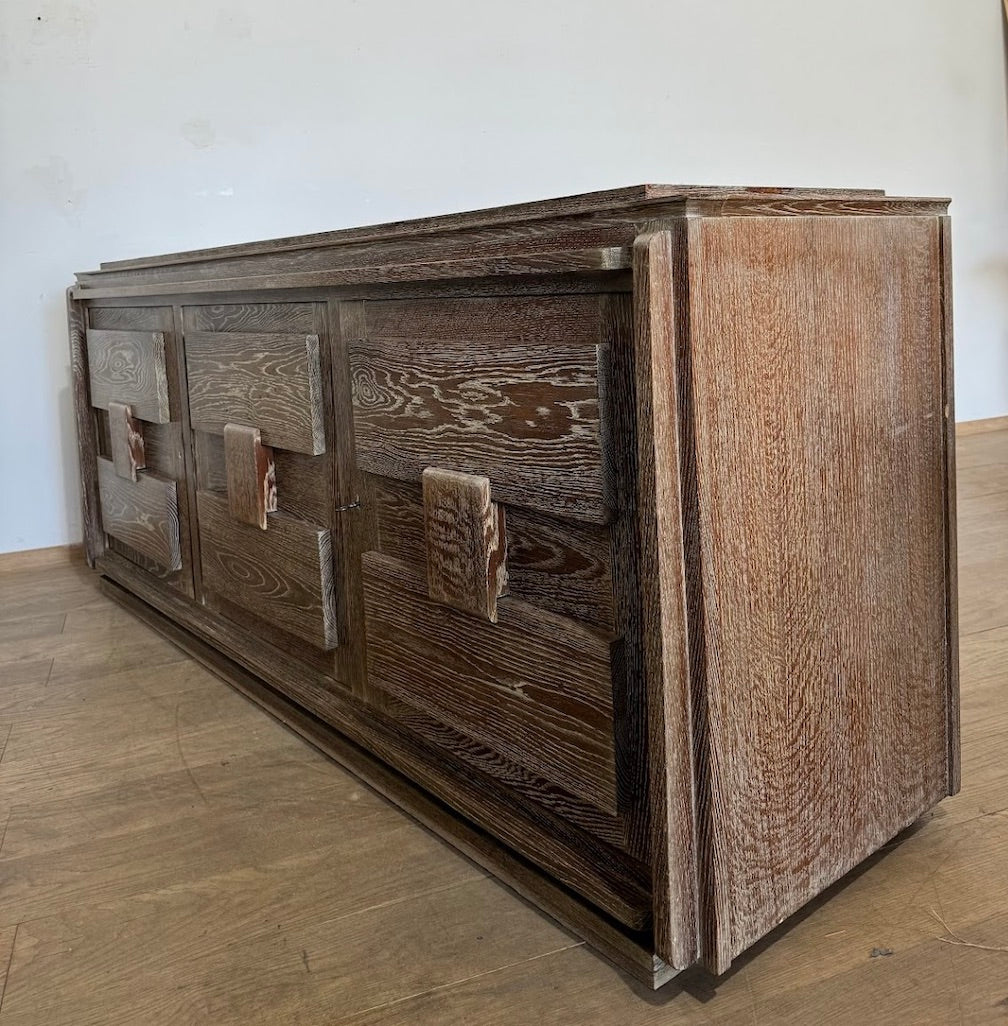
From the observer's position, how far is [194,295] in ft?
5.74

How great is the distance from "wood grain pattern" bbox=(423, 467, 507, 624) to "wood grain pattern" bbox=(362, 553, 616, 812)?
2 centimetres

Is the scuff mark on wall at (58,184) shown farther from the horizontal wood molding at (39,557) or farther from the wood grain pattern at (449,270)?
the wood grain pattern at (449,270)

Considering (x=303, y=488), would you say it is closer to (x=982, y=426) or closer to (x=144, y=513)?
(x=144, y=513)

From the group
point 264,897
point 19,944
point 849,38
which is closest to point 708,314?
point 264,897

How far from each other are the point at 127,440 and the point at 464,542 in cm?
123

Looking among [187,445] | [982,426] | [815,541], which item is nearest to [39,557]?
[187,445]

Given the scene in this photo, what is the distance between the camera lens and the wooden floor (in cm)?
90

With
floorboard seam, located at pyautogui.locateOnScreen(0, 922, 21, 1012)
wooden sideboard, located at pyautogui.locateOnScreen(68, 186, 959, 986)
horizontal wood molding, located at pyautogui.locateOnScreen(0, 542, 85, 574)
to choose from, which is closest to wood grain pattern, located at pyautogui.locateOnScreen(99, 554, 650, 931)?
wooden sideboard, located at pyautogui.locateOnScreen(68, 186, 959, 986)

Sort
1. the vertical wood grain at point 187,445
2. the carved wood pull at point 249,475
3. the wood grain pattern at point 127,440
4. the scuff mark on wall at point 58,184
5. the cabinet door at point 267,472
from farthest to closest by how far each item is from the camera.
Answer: the scuff mark on wall at point 58,184 < the wood grain pattern at point 127,440 < the vertical wood grain at point 187,445 < the carved wood pull at point 249,475 < the cabinet door at point 267,472

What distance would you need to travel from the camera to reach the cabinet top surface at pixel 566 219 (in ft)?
2.75

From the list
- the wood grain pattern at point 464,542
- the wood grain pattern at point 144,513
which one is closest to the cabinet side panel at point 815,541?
the wood grain pattern at point 464,542

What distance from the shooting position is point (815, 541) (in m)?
0.96

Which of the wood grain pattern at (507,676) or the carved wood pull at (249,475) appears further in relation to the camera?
the carved wood pull at (249,475)

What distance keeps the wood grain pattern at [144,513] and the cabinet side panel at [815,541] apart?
1268 millimetres
